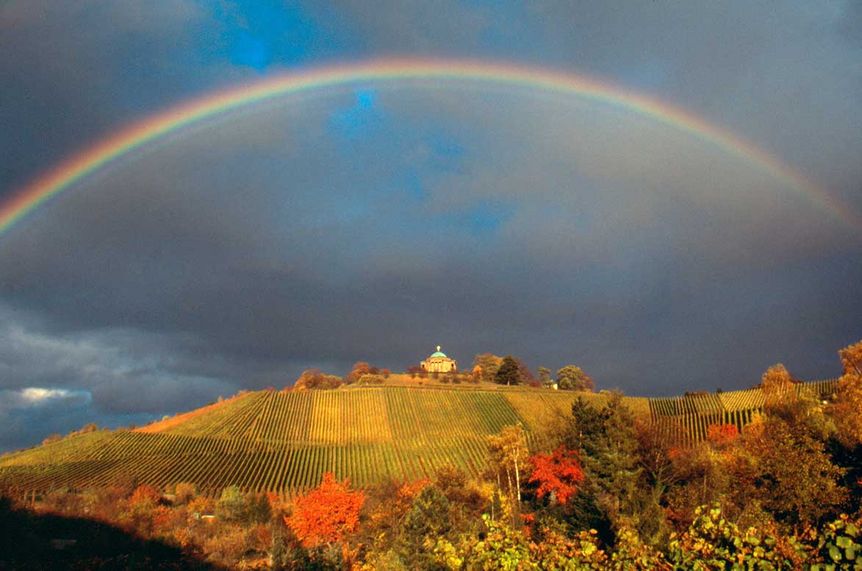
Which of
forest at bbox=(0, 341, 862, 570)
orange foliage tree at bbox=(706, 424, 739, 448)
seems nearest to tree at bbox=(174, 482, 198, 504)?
forest at bbox=(0, 341, 862, 570)

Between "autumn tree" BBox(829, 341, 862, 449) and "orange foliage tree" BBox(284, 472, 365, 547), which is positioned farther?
"orange foliage tree" BBox(284, 472, 365, 547)

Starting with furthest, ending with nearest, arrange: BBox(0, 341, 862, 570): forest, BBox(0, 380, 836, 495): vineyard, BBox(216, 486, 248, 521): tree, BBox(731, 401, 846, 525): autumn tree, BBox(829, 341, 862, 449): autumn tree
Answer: BBox(0, 380, 836, 495): vineyard → BBox(216, 486, 248, 521): tree → BBox(829, 341, 862, 449): autumn tree → BBox(731, 401, 846, 525): autumn tree → BBox(0, 341, 862, 570): forest

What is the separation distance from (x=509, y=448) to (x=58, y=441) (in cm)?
9500

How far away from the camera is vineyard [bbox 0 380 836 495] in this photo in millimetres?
89438

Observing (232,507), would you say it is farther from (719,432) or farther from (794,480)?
(719,432)

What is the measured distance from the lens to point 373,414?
442 feet

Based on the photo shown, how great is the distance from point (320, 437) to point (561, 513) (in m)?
72.1

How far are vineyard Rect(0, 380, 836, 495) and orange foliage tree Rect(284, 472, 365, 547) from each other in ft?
78.2

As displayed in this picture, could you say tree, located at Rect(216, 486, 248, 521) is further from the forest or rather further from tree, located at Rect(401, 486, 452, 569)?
tree, located at Rect(401, 486, 452, 569)

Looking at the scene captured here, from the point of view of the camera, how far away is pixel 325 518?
60125 mm

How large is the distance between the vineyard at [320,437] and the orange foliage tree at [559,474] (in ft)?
65.6

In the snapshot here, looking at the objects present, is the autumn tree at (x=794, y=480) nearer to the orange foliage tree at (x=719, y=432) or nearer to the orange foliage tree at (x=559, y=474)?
the orange foliage tree at (x=559, y=474)

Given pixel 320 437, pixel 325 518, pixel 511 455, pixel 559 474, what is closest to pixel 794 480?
pixel 559 474

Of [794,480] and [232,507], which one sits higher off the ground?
[794,480]
